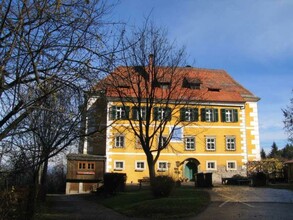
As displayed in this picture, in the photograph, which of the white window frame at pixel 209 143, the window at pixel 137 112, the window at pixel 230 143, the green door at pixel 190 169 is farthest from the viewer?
the window at pixel 230 143

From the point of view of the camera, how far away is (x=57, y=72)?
298 inches

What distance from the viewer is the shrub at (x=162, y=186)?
21922 millimetres

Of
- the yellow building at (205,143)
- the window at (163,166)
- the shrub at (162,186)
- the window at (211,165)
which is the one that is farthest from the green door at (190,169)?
the shrub at (162,186)

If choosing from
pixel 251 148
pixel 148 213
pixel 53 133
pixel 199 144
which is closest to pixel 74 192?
pixel 199 144

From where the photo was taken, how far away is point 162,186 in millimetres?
21953

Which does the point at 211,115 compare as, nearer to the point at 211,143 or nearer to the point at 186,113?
the point at 211,143

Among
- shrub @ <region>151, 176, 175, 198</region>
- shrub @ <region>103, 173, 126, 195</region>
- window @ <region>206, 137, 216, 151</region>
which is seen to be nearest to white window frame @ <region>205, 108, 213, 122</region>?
window @ <region>206, 137, 216, 151</region>

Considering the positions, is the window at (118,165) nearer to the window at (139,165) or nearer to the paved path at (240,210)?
the window at (139,165)

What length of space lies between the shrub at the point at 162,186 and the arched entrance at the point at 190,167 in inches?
1060

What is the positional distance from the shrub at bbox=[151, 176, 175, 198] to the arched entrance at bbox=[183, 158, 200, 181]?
26.9m

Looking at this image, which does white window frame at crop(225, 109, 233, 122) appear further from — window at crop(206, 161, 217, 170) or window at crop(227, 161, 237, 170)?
window at crop(206, 161, 217, 170)

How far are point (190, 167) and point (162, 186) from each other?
1103 inches

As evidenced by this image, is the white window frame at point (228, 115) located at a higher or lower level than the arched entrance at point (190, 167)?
higher

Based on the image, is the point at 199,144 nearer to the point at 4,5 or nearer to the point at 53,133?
the point at 53,133
